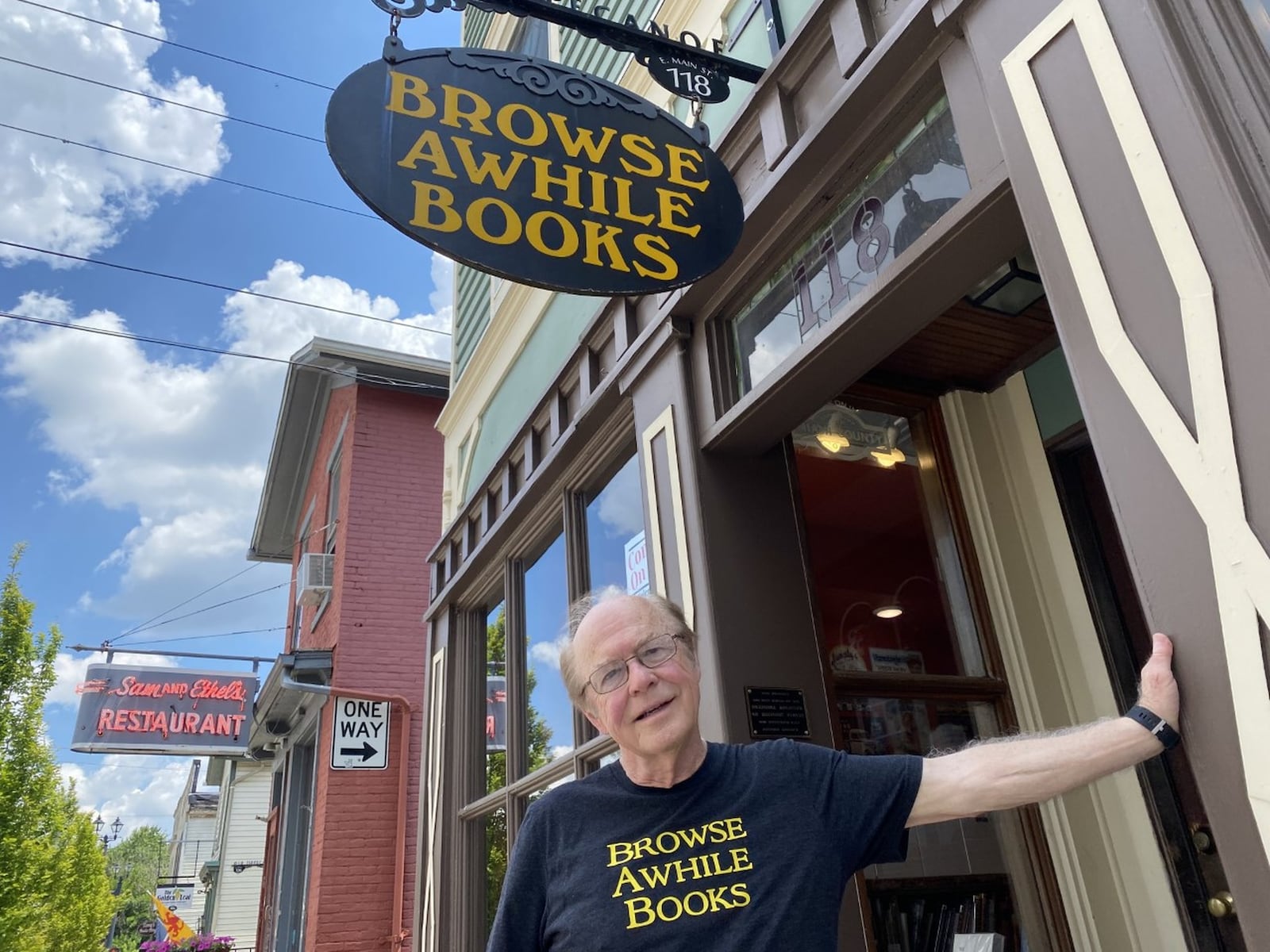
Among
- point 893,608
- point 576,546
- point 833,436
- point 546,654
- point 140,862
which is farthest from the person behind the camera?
point 140,862

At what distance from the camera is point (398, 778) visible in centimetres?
962

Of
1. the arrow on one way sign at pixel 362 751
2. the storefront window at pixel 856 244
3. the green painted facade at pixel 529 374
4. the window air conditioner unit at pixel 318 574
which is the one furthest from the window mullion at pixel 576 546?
Answer: the window air conditioner unit at pixel 318 574

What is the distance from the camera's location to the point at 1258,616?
4.80 feet

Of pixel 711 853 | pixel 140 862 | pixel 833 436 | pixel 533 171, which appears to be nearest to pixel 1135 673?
pixel 833 436

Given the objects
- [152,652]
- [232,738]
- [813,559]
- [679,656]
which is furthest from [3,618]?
[679,656]

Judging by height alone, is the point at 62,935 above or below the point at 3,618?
below

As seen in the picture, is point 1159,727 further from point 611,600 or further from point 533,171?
point 533,171

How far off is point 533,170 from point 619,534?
2092 millimetres

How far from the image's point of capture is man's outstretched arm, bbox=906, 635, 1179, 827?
150 cm

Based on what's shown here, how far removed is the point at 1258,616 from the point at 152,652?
16692 millimetres

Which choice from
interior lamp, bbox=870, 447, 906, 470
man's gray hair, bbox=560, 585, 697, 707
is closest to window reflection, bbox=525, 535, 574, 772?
interior lamp, bbox=870, 447, 906, 470

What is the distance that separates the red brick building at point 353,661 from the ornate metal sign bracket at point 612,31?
7.42m

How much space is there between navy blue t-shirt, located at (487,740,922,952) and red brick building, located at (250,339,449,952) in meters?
8.06

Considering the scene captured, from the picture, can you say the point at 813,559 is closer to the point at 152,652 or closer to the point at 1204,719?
the point at 1204,719
